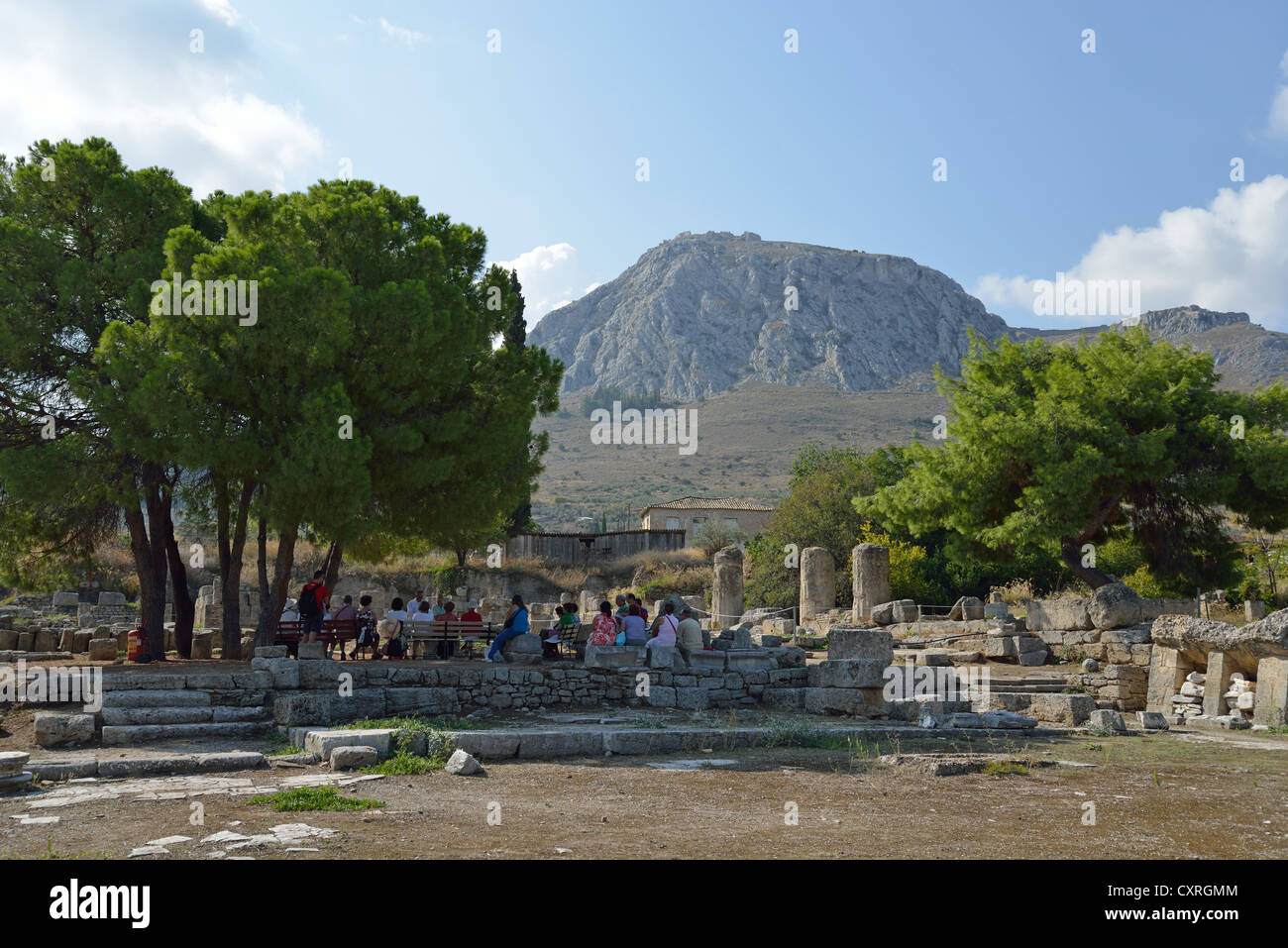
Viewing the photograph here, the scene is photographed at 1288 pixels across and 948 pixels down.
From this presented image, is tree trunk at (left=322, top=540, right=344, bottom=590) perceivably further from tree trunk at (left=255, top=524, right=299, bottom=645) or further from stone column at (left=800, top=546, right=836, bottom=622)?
stone column at (left=800, top=546, right=836, bottom=622)

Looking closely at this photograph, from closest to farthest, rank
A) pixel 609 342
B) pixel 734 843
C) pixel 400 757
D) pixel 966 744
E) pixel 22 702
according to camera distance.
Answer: pixel 734 843
pixel 400 757
pixel 966 744
pixel 22 702
pixel 609 342

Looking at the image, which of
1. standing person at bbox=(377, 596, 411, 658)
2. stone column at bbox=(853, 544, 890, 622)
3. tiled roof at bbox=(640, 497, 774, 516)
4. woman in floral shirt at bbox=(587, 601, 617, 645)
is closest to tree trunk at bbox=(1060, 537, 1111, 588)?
stone column at bbox=(853, 544, 890, 622)

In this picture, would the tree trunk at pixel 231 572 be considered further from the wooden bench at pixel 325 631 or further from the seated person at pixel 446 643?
the seated person at pixel 446 643

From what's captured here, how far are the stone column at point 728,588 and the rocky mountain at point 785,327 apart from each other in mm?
91807

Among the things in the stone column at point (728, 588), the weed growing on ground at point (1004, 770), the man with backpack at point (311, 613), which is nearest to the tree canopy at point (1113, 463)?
the stone column at point (728, 588)

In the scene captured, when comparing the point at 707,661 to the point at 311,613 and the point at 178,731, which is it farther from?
the point at 178,731

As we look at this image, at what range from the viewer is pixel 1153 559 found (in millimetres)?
23031

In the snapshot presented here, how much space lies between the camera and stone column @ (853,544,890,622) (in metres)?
25.8

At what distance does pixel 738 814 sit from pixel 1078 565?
676 inches

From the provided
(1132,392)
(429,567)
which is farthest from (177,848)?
(429,567)

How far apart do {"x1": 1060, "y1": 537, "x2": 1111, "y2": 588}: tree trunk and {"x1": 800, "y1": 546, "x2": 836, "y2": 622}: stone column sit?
751 centimetres

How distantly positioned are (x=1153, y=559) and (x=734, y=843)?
20277 mm

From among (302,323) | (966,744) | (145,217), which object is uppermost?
(145,217)
